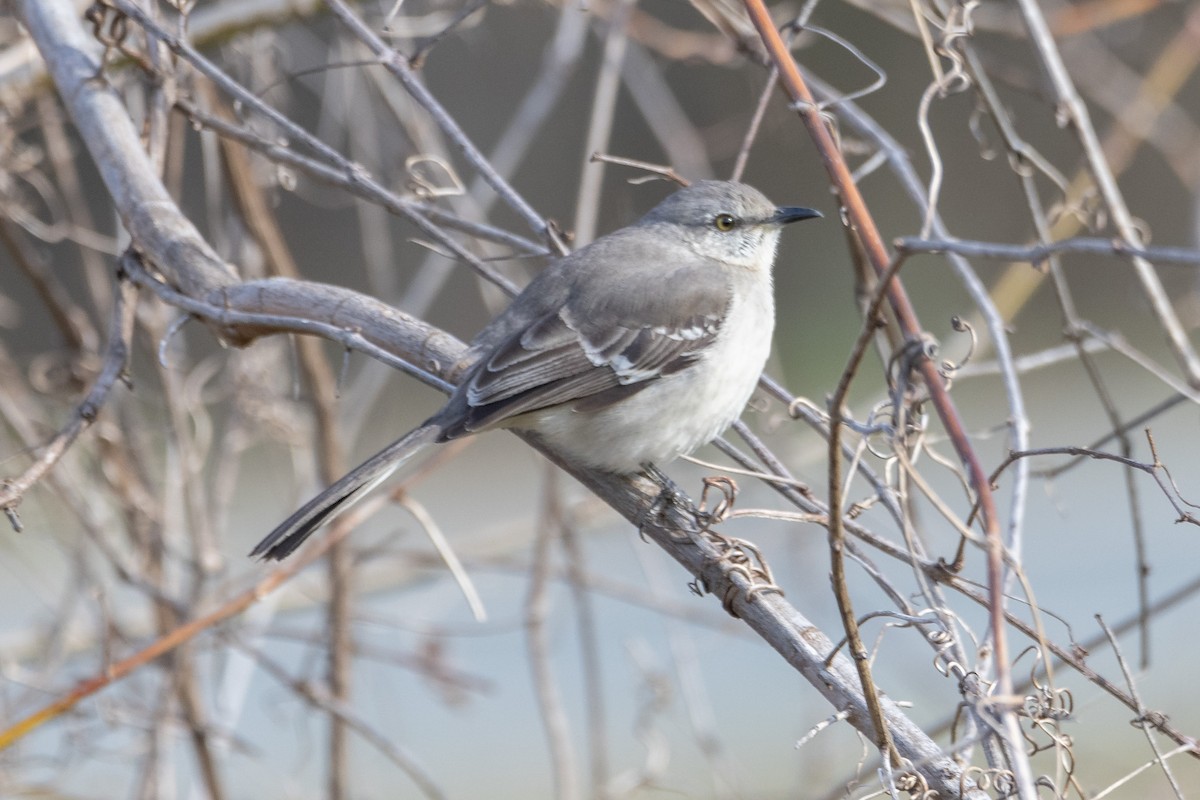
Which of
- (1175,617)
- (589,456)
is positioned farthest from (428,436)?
(1175,617)

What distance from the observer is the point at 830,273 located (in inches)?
442

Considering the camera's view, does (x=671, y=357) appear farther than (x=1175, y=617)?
No

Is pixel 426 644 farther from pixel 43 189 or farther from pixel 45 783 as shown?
pixel 43 189

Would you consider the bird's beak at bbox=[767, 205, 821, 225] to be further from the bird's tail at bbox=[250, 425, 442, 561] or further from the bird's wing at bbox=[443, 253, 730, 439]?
the bird's tail at bbox=[250, 425, 442, 561]

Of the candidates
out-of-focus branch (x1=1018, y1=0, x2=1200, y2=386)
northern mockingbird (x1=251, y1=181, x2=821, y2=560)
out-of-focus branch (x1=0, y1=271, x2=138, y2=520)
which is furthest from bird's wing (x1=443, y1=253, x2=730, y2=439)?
out-of-focus branch (x1=1018, y1=0, x2=1200, y2=386)

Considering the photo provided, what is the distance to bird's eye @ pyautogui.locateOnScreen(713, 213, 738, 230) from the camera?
149 inches

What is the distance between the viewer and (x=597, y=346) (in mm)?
3287

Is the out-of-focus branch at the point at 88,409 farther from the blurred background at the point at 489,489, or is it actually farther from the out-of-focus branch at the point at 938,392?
the out-of-focus branch at the point at 938,392

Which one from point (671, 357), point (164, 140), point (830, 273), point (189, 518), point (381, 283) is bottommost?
point (671, 357)

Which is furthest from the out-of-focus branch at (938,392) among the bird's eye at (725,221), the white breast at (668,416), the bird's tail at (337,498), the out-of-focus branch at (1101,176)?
the bird's eye at (725,221)

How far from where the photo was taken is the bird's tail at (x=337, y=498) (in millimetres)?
2695

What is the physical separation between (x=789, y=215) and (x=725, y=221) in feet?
0.72

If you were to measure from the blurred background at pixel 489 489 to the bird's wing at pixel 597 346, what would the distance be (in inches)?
12.6

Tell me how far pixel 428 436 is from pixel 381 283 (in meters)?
1.76
